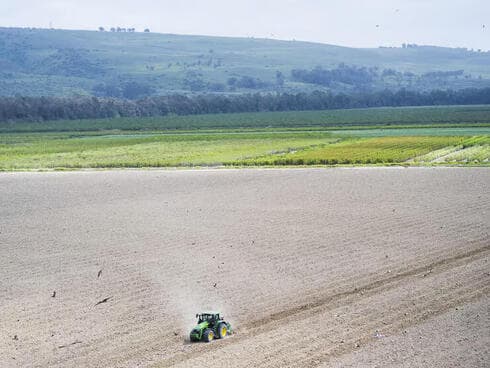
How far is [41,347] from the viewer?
17.2 meters

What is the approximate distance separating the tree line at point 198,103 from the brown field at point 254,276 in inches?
3682

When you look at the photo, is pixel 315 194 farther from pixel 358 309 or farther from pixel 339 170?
pixel 358 309

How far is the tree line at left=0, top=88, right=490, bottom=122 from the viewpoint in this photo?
131 metres

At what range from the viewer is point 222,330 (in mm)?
17672

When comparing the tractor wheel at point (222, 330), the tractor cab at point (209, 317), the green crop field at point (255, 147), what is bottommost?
the green crop field at point (255, 147)

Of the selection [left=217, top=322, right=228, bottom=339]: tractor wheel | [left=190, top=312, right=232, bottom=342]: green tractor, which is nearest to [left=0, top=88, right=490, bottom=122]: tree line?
[left=190, top=312, right=232, bottom=342]: green tractor

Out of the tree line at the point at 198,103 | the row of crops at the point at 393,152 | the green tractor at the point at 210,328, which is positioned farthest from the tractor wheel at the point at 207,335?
the tree line at the point at 198,103

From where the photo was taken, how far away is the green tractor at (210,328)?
57.1 feet

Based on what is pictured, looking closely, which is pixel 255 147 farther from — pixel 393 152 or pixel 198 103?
pixel 198 103

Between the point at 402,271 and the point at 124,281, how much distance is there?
821 cm

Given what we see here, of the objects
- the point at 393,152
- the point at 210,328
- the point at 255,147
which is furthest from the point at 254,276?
the point at 255,147

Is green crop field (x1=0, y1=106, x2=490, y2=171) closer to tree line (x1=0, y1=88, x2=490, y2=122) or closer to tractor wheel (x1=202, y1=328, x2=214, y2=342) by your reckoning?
tree line (x1=0, y1=88, x2=490, y2=122)

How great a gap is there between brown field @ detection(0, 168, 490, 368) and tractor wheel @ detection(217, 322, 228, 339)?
0.95 ft

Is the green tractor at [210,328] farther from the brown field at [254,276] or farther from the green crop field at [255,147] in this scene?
the green crop field at [255,147]
